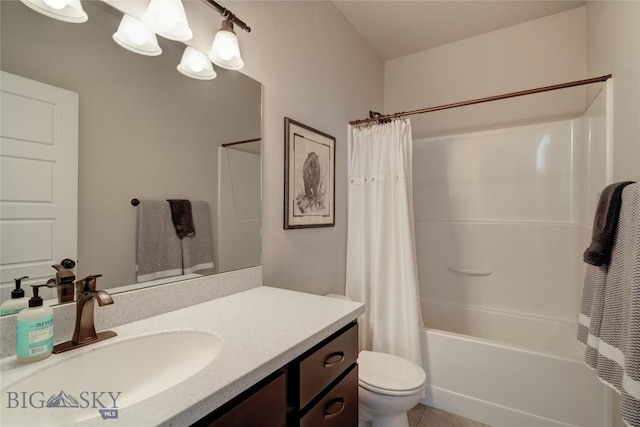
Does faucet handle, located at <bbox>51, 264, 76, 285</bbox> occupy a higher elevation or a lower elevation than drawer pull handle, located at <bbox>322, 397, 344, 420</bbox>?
higher

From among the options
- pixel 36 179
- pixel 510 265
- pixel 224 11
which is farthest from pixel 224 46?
pixel 510 265

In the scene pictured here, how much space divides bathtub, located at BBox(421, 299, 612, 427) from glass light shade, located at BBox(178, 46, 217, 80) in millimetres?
1988

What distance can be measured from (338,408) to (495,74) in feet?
9.53

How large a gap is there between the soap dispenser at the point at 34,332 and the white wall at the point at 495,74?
9.67 feet

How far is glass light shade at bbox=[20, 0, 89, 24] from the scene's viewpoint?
0.78 meters

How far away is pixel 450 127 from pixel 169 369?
2.85 metres

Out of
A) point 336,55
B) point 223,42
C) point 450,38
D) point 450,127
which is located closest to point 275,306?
point 223,42

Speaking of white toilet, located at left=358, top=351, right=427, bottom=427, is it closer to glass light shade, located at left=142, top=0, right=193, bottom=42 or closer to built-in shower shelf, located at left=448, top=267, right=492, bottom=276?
built-in shower shelf, located at left=448, top=267, right=492, bottom=276

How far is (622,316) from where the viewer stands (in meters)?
0.99

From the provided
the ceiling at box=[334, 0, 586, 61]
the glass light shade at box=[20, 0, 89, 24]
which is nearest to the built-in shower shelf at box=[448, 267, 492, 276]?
the ceiling at box=[334, 0, 586, 61]

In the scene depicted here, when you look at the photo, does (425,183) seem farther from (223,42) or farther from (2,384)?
(2,384)

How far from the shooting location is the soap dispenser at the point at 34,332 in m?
0.65

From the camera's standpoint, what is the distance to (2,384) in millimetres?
586

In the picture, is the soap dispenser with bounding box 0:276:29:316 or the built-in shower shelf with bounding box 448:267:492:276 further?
the built-in shower shelf with bounding box 448:267:492:276
